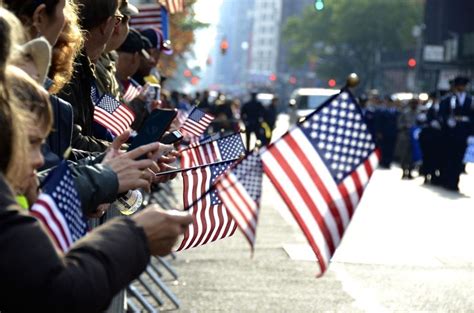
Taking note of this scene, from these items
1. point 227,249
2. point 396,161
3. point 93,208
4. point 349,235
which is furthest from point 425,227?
point 396,161

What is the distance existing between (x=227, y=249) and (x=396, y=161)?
79.7 feet

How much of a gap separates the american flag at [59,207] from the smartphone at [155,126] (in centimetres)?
114

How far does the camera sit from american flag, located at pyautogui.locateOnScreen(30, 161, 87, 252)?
10.2 ft

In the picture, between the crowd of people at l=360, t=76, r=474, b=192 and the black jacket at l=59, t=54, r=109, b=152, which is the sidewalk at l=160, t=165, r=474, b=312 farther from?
the crowd of people at l=360, t=76, r=474, b=192

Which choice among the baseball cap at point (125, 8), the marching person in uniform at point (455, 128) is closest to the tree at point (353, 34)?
the marching person in uniform at point (455, 128)

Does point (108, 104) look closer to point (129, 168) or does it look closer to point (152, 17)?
point (129, 168)

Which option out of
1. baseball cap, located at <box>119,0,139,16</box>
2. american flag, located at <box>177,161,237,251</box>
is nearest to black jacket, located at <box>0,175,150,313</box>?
american flag, located at <box>177,161,237,251</box>

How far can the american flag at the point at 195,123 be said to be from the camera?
24.2 ft

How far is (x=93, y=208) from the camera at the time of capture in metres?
4.08

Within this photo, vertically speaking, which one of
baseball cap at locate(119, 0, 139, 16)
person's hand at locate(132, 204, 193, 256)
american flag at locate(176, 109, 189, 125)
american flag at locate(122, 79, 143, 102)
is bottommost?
american flag at locate(176, 109, 189, 125)

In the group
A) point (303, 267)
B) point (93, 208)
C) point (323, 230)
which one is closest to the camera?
point (323, 230)

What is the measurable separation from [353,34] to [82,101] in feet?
357

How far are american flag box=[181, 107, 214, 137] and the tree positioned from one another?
10193 centimetres

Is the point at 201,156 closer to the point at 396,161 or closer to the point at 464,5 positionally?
the point at 396,161
